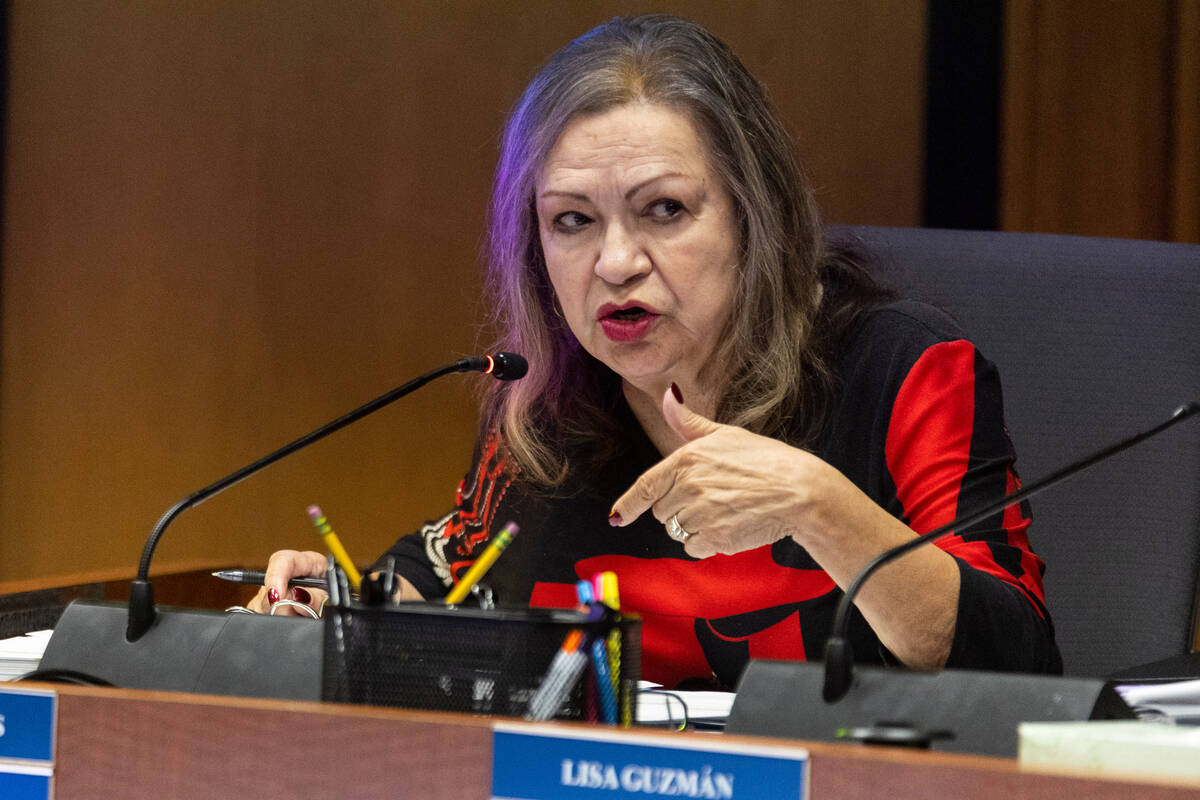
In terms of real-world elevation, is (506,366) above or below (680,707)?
above

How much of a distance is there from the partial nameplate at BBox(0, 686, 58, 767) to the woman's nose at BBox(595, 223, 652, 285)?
74 centimetres

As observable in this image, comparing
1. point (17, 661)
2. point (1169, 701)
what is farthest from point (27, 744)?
point (1169, 701)

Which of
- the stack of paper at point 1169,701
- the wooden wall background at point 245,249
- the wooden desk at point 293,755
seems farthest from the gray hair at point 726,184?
the wooden wall background at point 245,249

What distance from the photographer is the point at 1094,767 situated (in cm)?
59

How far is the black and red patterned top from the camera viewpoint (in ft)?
4.14

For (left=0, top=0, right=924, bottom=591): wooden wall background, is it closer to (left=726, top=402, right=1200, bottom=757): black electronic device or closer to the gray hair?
the gray hair

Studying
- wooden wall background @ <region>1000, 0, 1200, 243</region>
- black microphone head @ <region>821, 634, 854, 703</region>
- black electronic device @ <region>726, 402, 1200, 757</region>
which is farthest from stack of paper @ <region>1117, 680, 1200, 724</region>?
wooden wall background @ <region>1000, 0, 1200, 243</region>

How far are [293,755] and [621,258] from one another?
0.75m

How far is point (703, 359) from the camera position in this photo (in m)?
1.48

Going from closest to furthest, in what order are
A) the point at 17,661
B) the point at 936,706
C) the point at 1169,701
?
the point at 936,706, the point at 1169,701, the point at 17,661

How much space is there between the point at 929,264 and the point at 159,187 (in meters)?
2.13

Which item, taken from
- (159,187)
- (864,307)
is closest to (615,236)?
(864,307)

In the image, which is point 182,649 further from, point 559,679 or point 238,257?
point 238,257

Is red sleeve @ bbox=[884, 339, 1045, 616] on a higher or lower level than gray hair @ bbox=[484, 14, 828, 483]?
lower
